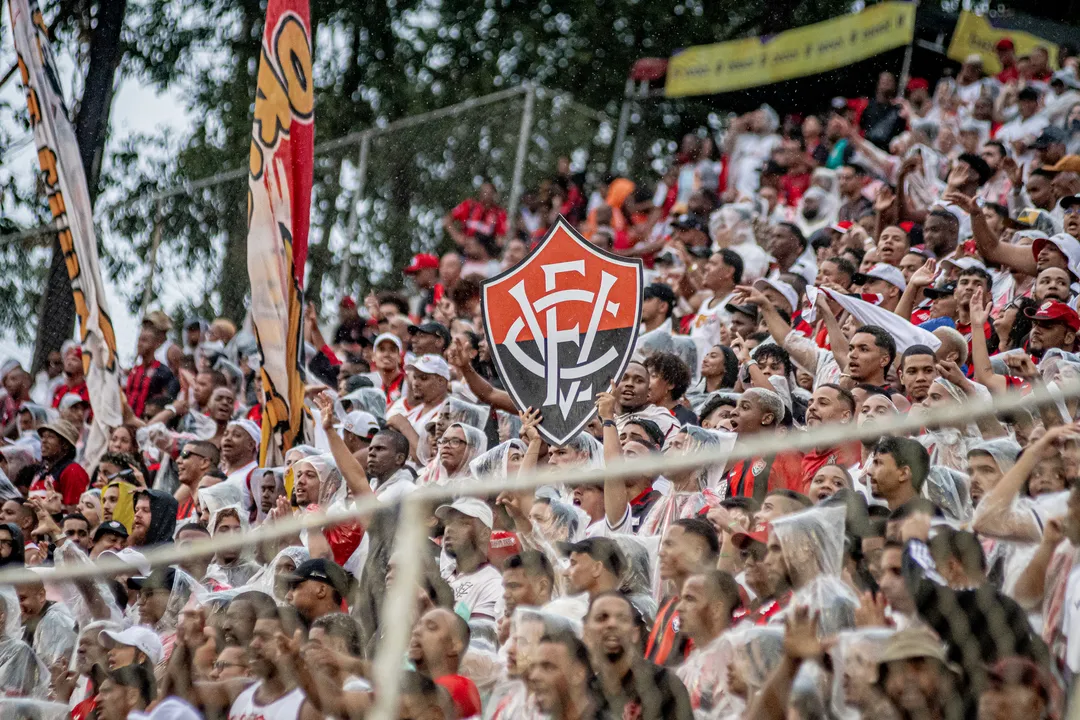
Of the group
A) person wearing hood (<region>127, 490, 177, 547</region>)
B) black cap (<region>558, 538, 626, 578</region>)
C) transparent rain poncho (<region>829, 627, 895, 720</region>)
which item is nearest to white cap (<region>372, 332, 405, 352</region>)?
person wearing hood (<region>127, 490, 177, 547</region>)

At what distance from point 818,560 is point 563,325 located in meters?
2.68

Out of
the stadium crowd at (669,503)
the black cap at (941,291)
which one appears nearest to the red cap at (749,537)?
the stadium crowd at (669,503)

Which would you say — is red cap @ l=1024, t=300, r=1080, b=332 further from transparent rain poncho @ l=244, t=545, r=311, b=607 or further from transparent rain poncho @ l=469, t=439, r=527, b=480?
transparent rain poncho @ l=244, t=545, r=311, b=607

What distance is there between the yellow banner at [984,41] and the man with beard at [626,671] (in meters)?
12.2

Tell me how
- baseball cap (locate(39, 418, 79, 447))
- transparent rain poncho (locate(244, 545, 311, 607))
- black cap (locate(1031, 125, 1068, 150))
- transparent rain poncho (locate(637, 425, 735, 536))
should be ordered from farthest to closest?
black cap (locate(1031, 125, 1068, 150)) < baseball cap (locate(39, 418, 79, 447)) < transparent rain poncho (locate(637, 425, 735, 536)) < transparent rain poncho (locate(244, 545, 311, 607))

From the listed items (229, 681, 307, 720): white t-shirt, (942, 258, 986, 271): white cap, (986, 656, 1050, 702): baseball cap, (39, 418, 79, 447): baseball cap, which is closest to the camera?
(986, 656, 1050, 702): baseball cap

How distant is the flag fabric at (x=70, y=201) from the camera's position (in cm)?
964

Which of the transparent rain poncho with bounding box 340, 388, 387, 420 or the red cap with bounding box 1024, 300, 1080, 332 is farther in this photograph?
the transparent rain poncho with bounding box 340, 388, 387, 420

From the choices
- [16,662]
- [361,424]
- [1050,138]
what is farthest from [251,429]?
[1050,138]

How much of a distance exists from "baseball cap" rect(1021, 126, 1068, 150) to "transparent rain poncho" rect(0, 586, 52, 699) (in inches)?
287

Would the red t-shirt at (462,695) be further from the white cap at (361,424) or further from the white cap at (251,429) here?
the white cap at (251,429)

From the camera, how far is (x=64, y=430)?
405 inches

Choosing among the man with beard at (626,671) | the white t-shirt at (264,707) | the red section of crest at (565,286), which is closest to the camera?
the man with beard at (626,671)

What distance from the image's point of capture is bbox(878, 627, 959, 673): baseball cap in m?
3.60
